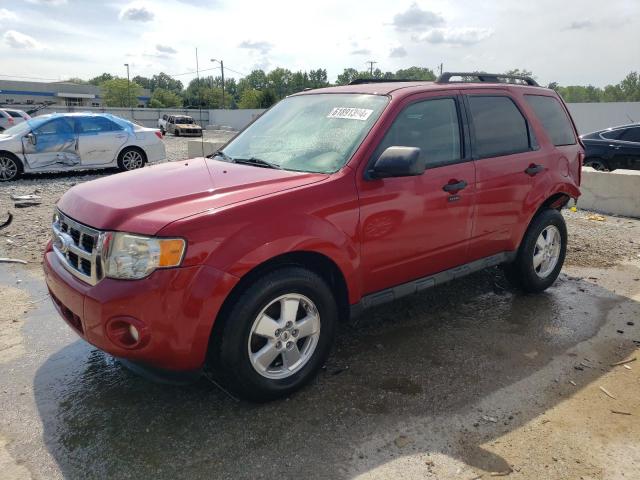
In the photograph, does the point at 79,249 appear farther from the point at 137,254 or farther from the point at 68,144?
the point at 68,144

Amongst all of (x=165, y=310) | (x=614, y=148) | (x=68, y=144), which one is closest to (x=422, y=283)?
(x=165, y=310)

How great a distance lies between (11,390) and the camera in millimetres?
3262

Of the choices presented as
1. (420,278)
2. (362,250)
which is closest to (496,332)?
(420,278)

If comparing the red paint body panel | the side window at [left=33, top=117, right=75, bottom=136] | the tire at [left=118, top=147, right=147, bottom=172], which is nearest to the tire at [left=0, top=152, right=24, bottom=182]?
the side window at [left=33, top=117, right=75, bottom=136]

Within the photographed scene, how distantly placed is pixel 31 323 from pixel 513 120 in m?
4.40

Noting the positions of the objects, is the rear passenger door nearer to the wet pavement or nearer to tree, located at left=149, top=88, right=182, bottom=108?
the wet pavement

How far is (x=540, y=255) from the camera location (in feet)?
16.0

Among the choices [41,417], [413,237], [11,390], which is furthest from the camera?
[413,237]

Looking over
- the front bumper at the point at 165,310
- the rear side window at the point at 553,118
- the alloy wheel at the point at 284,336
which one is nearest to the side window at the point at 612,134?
the rear side window at the point at 553,118

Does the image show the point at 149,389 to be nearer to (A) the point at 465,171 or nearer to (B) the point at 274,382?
(B) the point at 274,382

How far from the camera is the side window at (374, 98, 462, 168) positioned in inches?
142

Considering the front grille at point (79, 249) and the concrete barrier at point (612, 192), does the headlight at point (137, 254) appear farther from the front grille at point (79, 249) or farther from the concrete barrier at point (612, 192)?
the concrete barrier at point (612, 192)

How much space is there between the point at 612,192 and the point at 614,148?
404 cm

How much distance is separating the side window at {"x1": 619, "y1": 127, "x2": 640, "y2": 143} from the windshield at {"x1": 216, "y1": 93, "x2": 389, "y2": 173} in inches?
418
